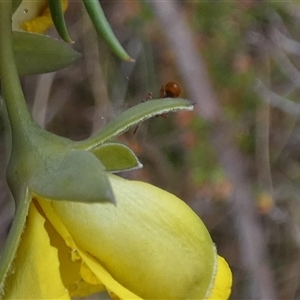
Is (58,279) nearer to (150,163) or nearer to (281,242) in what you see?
(150,163)

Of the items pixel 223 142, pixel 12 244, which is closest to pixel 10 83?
pixel 12 244

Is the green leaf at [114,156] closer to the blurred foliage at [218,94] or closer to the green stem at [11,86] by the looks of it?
the green stem at [11,86]

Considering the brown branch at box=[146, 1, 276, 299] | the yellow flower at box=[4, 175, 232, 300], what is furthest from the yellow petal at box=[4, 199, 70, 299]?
the brown branch at box=[146, 1, 276, 299]

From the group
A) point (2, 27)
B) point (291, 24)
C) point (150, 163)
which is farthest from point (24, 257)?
point (291, 24)

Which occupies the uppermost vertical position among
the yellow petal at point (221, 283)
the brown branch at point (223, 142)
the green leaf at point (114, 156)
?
the green leaf at point (114, 156)

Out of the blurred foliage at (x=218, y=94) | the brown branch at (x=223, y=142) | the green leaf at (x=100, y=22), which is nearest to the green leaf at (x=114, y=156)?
the green leaf at (x=100, y=22)

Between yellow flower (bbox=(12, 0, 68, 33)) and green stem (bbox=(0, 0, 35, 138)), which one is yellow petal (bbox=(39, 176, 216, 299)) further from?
yellow flower (bbox=(12, 0, 68, 33))
